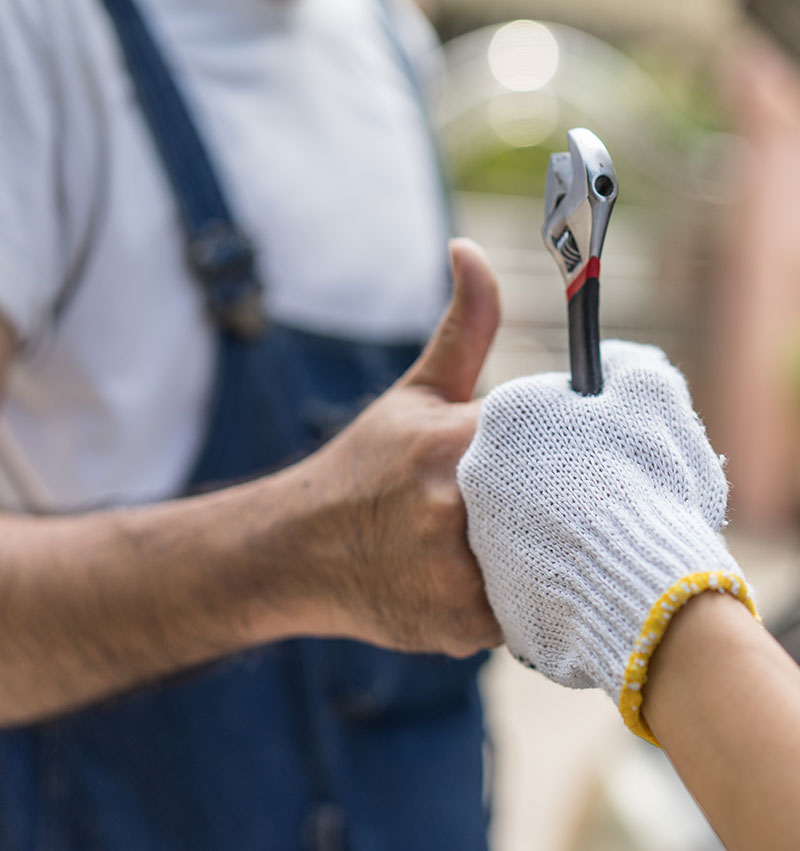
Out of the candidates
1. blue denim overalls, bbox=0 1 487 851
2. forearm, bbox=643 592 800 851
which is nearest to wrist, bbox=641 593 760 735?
forearm, bbox=643 592 800 851

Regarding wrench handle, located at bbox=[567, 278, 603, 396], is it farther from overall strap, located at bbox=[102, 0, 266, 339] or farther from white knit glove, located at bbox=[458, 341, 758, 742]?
overall strap, located at bbox=[102, 0, 266, 339]

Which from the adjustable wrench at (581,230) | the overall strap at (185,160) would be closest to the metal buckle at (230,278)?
the overall strap at (185,160)

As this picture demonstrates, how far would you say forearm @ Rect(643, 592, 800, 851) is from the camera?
31 centimetres

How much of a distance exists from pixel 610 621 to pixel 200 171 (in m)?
0.46

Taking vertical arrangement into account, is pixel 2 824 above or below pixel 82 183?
below

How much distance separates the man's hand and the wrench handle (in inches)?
2.4

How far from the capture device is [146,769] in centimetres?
69

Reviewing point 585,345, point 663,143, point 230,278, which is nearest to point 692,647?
point 585,345

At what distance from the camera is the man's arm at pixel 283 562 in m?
0.46

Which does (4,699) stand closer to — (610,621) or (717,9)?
(610,621)

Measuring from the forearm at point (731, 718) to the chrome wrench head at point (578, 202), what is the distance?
6.5 inches

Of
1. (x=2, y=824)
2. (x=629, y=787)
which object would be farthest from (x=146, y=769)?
(x=629, y=787)

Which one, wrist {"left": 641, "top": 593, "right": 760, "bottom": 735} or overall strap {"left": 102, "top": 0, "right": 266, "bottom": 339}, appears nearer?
wrist {"left": 641, "top": 593, "right": 760, "bottom": 735}

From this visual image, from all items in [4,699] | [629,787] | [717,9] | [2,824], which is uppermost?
[4,699]
